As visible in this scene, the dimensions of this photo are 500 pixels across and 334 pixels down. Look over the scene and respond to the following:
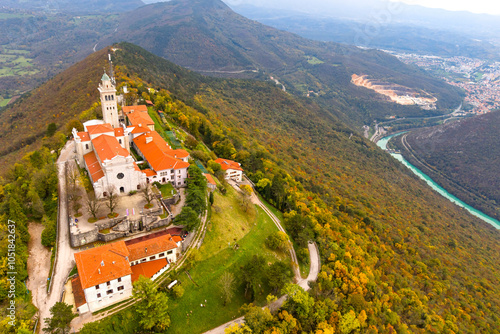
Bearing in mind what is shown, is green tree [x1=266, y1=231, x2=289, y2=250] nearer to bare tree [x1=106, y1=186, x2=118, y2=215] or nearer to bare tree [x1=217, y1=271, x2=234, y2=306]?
bare tree [x1=217, y1=271, x2=234, y2=306]

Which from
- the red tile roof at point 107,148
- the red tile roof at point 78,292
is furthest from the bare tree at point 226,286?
the red tile roof at point 107,148

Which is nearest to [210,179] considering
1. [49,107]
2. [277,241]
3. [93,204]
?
[277,241]

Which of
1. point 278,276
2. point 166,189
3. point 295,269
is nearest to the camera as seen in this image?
point 278,276

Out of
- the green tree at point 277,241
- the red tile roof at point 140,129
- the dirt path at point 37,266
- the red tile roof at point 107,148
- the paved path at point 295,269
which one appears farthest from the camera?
the red tile roof at point 140,129

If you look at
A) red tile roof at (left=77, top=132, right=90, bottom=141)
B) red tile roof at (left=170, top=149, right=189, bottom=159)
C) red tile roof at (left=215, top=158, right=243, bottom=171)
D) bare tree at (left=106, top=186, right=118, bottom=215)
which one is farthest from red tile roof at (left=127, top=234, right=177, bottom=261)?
red tile roof at (left=215, top=158, right=243, bottom=171)

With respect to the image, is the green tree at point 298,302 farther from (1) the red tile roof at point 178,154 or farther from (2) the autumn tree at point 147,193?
(1) the red tile roof at point 178,154

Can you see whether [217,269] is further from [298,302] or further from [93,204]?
[93,204]
